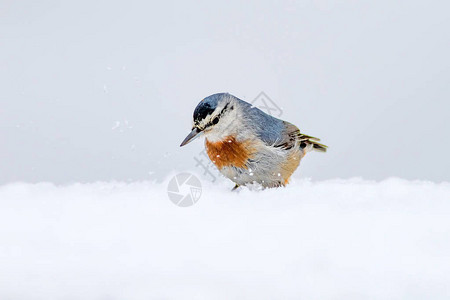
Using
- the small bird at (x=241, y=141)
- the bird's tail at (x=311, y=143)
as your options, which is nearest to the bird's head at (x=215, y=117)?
the small bird at (x=241, y=141)

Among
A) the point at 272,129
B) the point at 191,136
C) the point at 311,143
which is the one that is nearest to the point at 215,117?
the point at 191,136

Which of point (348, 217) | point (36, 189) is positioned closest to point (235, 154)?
point (348, 217)

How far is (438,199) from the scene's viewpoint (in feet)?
14.6

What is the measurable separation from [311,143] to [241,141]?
93 cm

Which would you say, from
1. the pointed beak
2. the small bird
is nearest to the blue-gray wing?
the small bird

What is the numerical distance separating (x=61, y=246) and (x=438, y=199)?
2.73m

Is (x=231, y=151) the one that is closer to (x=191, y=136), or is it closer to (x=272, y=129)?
(x=191, y=136)

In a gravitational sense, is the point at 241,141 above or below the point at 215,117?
below

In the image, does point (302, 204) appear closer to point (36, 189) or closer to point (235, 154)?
point (235, 154)

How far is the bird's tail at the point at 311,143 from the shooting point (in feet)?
16.9

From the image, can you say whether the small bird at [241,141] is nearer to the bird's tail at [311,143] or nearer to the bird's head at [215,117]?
the bird's head at [215,117]

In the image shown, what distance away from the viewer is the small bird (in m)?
4.39

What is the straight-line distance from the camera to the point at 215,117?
14.5 feet

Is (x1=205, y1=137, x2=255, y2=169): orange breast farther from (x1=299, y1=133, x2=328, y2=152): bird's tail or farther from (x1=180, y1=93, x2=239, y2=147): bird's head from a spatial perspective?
(x1=299, y1=133, x2=328, y2=152): bird's tail
